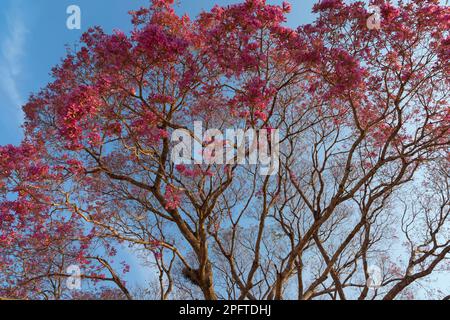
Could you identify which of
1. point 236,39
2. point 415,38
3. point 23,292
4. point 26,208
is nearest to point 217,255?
point 23,292

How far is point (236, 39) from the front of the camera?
6.96 metres

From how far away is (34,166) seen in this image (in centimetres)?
686

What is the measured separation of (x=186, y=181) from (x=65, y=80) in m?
3.14

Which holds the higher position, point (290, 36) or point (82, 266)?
point (290, 36)

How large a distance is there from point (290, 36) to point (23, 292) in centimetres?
834

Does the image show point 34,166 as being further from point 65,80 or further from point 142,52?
point 142,52

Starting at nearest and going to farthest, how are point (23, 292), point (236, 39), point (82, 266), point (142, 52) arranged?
point (142, 52), point (236, 39), point (82, 266), point (23, 292)
